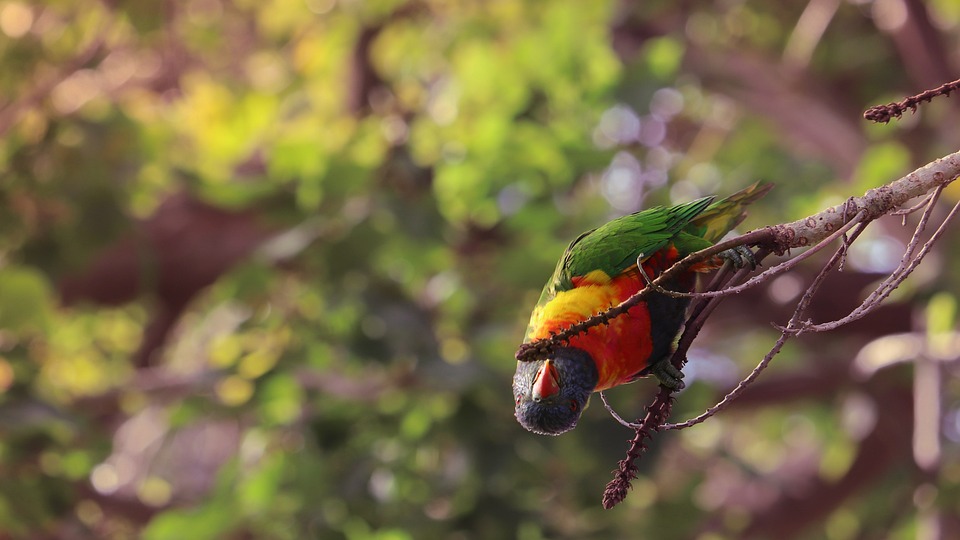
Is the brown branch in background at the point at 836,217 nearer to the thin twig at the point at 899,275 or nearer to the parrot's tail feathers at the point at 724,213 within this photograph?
the thin twig at the point at 899,275

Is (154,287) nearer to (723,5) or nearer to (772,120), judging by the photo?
(772,120)

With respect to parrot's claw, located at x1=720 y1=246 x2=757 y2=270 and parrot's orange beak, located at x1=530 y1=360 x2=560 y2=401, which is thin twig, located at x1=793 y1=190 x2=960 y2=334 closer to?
parrot's claw, located at x1=720 y1=246 x2=757 y2=270

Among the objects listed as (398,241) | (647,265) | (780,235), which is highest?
(780,235)

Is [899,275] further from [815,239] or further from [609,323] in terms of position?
[609,323]

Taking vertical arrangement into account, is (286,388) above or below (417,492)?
above

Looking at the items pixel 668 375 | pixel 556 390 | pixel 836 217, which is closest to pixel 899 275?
pixel 836 217

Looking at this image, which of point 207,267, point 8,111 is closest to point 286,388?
point 207,267
